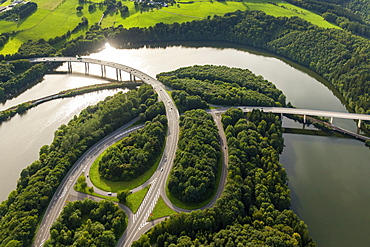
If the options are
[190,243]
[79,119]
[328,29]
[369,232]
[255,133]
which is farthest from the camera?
[328,29]

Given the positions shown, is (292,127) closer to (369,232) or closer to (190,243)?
(369,232)

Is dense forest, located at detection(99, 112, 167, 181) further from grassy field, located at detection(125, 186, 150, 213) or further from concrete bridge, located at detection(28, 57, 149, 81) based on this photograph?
concrete bridge, located at detection(28, 57, 149, 81)

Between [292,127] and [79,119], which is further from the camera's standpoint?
[292,127]

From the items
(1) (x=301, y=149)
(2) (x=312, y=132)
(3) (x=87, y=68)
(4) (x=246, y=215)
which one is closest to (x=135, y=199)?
(4) (x=246, y=215)

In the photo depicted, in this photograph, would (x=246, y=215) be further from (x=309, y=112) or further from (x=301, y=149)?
(x=309, y=112)

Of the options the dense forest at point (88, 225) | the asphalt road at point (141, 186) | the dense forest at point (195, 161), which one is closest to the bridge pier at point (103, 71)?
the asphalt road at point (141, 186)

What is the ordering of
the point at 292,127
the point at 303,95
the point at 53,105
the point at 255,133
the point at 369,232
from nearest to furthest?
the point at 369,232, the point at 255,133, the point at 292,127, the point at 53,105, the point at 303,95

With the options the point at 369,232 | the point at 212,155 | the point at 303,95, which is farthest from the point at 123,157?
the point at 303,95
